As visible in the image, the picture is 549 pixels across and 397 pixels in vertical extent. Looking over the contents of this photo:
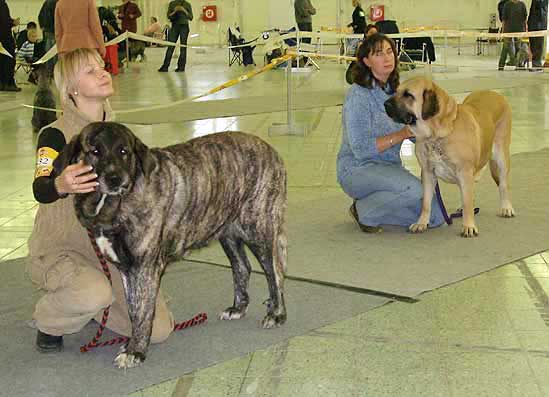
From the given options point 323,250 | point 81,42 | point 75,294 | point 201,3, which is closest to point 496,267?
point 323,250

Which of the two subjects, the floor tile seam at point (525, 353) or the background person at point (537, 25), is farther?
the background person at point (537, 25)

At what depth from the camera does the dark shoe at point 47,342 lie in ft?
12.1

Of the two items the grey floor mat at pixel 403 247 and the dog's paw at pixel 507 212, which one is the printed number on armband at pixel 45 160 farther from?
the dog's paw at pixel 507 212

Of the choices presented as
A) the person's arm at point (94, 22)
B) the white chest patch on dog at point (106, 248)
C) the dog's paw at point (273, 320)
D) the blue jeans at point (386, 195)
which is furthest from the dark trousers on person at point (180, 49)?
the white chest patch on dog at point (106, 248)

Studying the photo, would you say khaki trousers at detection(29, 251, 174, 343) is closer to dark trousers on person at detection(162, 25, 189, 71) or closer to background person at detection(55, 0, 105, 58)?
background person at detection(55, 0, 105, 58)

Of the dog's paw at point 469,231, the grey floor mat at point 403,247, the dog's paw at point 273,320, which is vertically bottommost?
the grey floor mat at point 403,247

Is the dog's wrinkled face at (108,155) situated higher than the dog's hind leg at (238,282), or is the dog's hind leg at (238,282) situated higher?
the dog's wrinkled face at (108,155)

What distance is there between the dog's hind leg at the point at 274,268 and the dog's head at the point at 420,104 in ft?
5.82

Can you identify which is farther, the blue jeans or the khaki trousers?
the blue jeans

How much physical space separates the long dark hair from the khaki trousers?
2.49 m

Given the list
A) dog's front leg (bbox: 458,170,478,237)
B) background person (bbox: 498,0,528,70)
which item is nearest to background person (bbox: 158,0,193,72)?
background person (bbox: 498,0,528,70)

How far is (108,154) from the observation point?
319cm

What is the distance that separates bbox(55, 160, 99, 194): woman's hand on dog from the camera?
124 inches

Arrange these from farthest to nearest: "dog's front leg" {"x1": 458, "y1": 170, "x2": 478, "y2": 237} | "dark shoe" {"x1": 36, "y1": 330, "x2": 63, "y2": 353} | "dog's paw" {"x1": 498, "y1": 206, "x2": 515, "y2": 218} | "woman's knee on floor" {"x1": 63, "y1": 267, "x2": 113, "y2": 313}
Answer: "dog's paw" {"x1": 498, "y1": 206, "x2": 515, "y2": 218} < "dog's front leg" {"x1": 458, "y1": 170, "x2": 478, "y2": 237} < "dark shoe" {"x1": 36, "y1": 330, "x2": 63, "y2": 353} < "woman's knee on floor" {"x1": 63, "y1": 267, "x2": 113, "y2": 313}
